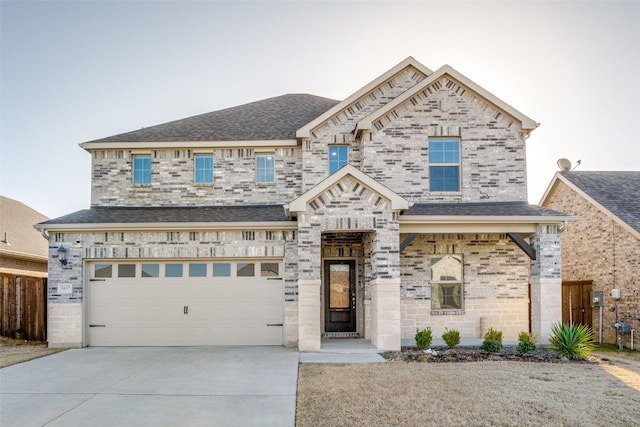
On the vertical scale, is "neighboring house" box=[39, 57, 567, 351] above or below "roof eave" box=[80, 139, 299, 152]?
below

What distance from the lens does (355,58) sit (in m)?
14.8

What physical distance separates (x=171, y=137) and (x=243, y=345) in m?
6.55

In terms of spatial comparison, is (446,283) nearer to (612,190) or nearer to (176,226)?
(612,190)

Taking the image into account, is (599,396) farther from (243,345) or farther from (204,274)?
(204,274)

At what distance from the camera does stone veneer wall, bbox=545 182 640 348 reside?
14188 mm

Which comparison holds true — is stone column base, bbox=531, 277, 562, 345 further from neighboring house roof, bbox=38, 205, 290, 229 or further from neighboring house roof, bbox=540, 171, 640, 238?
neighboring house roof, bbox=38, 205, 290, 229

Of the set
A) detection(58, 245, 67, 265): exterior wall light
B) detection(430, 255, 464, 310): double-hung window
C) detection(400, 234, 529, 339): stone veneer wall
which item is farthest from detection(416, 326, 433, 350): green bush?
detection(58, 245, 67, 265): exterior wall light

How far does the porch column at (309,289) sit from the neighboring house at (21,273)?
8304 millimetres

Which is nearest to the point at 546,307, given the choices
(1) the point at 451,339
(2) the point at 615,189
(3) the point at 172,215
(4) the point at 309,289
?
(1) the point at 451,339

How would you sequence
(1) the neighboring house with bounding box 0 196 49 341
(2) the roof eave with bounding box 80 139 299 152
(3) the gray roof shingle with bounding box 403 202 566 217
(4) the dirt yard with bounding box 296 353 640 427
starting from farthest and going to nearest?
1. (2) the roof eave with bounding box 80 139 299 152
2. (1) the neighboring house with bounding box 0 196 49 341
3. (3) the gray roof shingle with bounding box 403 202 566 217
4. (4) the dirt yard with bounding box 296 353 640 427

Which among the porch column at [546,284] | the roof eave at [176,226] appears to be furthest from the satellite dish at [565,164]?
the roof eave at [176,226]

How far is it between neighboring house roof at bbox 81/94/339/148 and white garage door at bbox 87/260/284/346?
395 centimetres

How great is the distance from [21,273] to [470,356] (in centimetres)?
1577

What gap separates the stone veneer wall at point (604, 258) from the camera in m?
14.2
